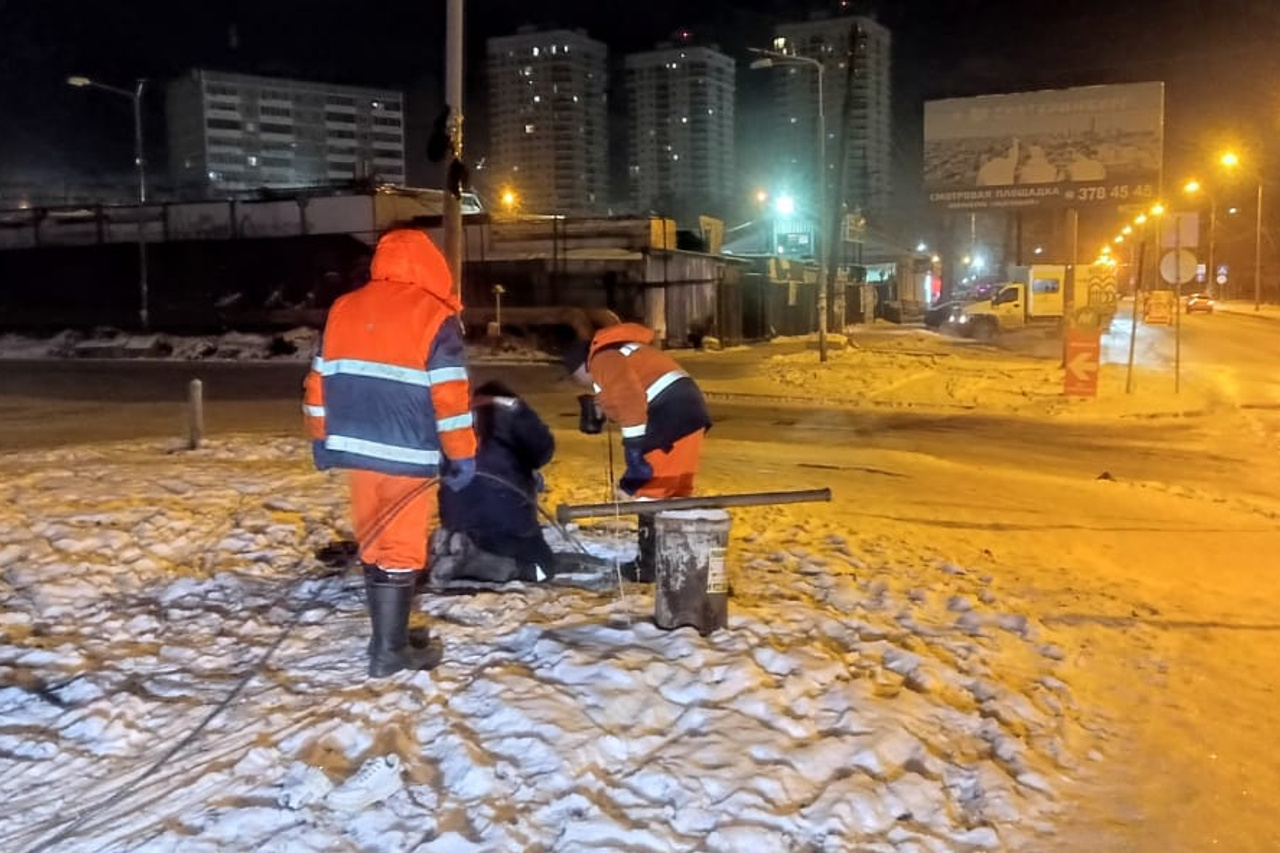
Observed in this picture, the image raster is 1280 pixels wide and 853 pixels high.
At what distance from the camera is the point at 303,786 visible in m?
3.99

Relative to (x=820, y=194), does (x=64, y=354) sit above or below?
below

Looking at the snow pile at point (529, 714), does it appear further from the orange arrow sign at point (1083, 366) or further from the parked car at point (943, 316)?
the parked car at point (943, 316)

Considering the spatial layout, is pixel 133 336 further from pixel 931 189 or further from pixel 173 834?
pixel 173 834

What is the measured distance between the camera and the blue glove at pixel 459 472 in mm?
4965

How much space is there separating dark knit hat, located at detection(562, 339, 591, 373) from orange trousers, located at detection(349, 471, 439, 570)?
1.56m

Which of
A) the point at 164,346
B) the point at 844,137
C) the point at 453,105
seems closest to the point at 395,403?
the point at 453,105

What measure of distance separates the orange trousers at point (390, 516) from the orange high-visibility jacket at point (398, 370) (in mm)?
71

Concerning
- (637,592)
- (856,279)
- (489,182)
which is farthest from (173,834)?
(489,182)

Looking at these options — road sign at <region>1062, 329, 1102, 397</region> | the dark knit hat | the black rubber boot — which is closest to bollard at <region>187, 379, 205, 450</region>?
the dark knit hat

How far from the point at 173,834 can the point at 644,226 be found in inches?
1355

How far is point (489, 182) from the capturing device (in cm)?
10044

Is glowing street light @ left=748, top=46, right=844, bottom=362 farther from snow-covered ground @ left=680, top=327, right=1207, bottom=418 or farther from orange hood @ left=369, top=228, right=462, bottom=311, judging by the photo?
orange hood @ left=369, top=228, right=462, bottom=311

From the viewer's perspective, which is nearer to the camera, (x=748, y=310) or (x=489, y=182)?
(x=748, y=310)

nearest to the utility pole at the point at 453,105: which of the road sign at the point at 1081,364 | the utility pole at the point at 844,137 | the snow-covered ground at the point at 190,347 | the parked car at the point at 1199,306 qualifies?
the road sign at the point at 1081,364
